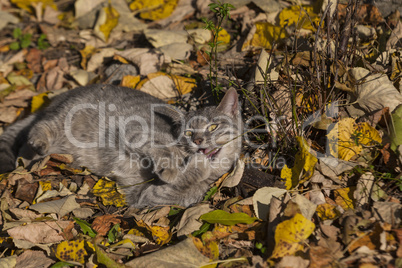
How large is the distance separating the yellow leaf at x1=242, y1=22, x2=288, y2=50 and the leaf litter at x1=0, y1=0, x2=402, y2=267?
11 mm

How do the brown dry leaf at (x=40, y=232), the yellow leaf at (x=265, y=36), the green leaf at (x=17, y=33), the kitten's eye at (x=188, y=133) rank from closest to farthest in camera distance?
the brown dry leaf at (x=40, y=232), the kitten's eye at (x=188, y=133), the yellow leaf at (x=265, y=36), the green leaf at (x=17, y=33)

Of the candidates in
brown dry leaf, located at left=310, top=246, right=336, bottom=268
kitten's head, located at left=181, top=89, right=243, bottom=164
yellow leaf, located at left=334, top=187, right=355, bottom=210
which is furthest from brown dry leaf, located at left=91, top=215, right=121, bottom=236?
yellow leaf, located at left=334, top=187, right=355, bottom=210

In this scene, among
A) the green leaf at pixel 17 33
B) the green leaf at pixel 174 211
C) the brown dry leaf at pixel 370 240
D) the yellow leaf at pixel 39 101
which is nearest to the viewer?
the brown dry leaf at pixel 370 240

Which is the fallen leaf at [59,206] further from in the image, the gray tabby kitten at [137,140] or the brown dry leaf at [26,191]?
the gray tabby kitten at [137,140]

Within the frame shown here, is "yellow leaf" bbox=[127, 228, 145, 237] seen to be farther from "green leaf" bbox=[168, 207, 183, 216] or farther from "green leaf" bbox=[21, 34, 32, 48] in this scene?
"green leaf" bbox=[21, 34, 32, 48]

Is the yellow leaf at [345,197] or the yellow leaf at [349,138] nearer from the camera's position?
the yellow leaf at [345,197]

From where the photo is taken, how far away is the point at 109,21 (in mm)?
4535

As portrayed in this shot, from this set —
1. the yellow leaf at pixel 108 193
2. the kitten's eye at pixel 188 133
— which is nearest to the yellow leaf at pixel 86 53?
the yellow leaf at pixel 108 193

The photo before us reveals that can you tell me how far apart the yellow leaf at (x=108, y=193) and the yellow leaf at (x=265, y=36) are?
1921mm

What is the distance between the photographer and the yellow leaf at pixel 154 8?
177 inches

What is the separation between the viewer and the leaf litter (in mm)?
2072

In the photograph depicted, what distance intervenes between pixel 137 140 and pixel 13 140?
1.39 meters

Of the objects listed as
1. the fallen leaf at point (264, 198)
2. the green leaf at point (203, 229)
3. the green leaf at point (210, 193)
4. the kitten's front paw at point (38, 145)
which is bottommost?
the green leaf at point (210, 193)

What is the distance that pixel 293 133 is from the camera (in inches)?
107
